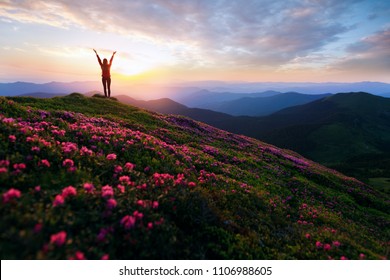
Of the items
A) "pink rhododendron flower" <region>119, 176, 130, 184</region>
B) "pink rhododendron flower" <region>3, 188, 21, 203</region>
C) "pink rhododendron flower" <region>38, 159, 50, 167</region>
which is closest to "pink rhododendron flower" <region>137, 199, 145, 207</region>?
"pink rhododendron flower" <region>119, 176, 130, 184</region>

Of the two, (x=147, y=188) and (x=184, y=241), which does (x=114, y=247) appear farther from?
(x=147, y=188)

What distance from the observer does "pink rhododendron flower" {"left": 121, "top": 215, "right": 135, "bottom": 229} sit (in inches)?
219

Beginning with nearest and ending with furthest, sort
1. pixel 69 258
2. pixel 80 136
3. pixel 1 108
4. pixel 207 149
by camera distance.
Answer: pixel 69 258 → pixel 80 136 → pixel 1 108 → pixel 207 149

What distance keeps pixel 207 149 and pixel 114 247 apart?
46.7 feet

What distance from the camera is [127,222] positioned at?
18.3 ft

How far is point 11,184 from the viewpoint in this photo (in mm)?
5996

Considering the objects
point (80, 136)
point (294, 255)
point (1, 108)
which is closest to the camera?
point (294, 255)

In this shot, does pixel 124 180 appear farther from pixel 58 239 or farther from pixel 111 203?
pixel 58 239

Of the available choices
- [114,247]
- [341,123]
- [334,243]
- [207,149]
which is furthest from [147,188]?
[341,123]

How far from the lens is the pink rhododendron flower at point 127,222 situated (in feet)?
18.2

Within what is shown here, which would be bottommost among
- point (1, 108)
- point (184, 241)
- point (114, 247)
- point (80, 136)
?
point (184, 241)

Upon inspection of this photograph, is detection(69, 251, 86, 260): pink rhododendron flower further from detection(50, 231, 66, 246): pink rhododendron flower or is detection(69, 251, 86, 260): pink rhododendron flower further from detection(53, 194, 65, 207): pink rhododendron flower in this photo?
detection(53, 194, 65, 207): pink rhododendron flower

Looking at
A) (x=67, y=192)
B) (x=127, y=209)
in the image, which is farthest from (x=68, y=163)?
(x=127, y=209)
